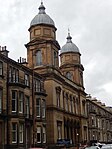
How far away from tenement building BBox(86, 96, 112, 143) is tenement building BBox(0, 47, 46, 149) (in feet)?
122

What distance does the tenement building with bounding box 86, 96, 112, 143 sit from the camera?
3898 inches

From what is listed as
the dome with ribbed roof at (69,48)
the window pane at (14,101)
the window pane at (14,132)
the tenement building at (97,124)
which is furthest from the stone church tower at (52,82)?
the tenement building at (97,124)

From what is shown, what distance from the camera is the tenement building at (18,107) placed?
46.0m

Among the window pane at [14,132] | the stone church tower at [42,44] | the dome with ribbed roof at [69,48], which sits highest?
the dome with ribbed roof at [69,48]

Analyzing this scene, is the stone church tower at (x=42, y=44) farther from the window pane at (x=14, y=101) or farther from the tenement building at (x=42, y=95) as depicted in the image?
the window pane at (x=14, y=101)

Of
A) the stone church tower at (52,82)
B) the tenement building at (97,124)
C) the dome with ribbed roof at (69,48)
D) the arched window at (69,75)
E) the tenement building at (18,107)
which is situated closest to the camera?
the tenement building at (18,107)

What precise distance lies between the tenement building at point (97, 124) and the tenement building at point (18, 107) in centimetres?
3725

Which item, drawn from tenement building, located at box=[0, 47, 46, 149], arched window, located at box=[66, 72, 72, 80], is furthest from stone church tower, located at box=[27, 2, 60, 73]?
arched window, located at box=[66, 72, 72, 80]

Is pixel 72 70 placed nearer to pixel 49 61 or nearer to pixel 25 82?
pixel 49 61

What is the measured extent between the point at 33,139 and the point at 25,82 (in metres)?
8.27

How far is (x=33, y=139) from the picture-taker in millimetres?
52156

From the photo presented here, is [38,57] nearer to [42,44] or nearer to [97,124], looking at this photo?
[42,44]

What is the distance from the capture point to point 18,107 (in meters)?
47.8

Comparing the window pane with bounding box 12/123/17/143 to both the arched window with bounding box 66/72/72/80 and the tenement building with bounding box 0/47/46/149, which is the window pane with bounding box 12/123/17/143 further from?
the arched window with bounding box 66/72/72/80
